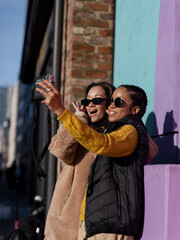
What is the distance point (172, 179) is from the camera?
2.01 m

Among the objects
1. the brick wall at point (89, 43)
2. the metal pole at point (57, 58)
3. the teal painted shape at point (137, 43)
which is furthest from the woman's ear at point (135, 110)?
the metal pole at point (57, 58)

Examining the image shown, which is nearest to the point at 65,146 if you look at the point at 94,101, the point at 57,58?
the point at 94,101

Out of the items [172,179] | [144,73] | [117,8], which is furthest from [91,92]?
[117,8]

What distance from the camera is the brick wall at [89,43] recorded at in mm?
4602

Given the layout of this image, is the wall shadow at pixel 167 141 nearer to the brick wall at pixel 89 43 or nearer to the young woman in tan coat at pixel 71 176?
the young woman in tan coat at pixel 71 176

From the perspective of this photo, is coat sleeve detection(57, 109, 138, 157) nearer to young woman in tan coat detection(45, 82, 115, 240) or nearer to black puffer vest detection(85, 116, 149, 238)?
black puffer vest detection(85, 116, 149, 238)

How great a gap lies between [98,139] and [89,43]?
2.99 metres

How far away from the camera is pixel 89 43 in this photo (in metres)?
4.70

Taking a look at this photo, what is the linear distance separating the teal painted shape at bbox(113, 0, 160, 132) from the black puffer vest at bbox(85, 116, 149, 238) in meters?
0.94

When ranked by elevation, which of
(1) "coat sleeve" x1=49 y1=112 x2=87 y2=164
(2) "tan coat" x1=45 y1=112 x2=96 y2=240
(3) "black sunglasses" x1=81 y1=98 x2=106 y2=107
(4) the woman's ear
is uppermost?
(3) "black sunglasses" x1=81 y1=98 x2=106 y2=107

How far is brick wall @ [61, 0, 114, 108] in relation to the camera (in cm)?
460

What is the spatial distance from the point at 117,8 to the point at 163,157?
2549 mm

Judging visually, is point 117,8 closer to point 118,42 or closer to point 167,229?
point 118,42

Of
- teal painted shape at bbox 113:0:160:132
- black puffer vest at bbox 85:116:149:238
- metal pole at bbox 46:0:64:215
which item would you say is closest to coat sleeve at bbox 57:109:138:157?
black puffer vest at bbox 85:116:149:238
